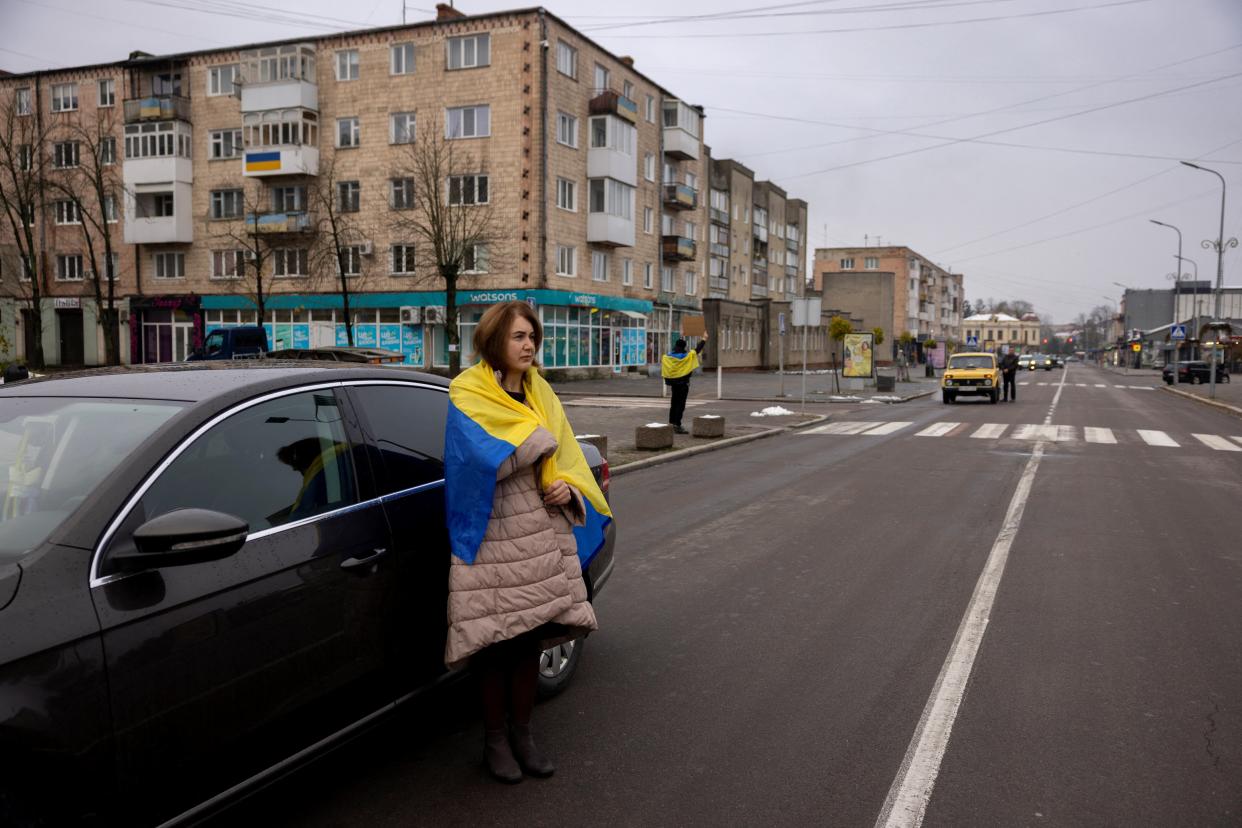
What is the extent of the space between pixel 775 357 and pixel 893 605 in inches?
2436

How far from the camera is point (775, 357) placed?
6700cm

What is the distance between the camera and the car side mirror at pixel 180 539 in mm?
2488

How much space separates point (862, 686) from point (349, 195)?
41.5 meters

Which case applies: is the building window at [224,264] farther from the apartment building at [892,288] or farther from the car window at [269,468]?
the apartment building at [892,288]

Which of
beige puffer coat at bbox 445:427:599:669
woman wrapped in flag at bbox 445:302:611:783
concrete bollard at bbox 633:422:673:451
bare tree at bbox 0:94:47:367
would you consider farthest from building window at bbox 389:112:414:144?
beige puffer coat at bbox 445:427:599:669

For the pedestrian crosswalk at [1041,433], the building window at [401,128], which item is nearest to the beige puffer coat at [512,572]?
the pedestrian crosswalk at [1041,433]

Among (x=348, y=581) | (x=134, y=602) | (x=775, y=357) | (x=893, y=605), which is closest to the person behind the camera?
(x=134, y=602)

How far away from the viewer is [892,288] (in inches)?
3706

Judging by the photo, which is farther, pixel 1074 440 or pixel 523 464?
pixel 1074 440

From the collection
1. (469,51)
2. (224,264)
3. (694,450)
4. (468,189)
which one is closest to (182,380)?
(694,450)

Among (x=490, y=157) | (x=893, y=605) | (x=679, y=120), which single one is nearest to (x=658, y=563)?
(x=893, y=605)

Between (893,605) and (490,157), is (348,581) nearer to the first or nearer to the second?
(893,605)

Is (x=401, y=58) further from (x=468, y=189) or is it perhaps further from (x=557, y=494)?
(x=557, y=494)

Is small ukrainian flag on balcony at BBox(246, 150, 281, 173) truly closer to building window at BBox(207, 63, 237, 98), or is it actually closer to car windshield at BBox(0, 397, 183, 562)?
building window at BBox(207, 63, 237, 98)
